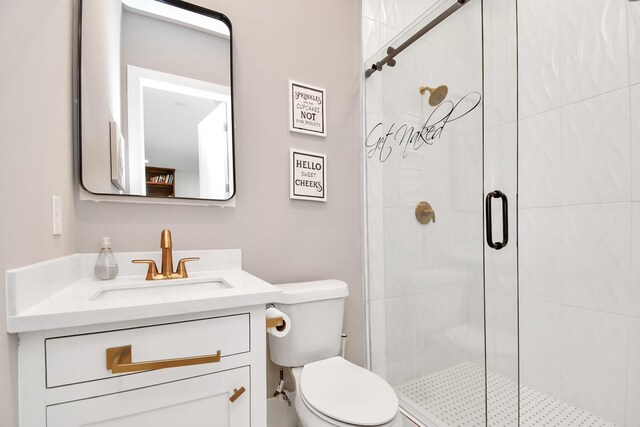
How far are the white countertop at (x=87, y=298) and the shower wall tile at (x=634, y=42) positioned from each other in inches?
64.1

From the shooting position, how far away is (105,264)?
108 cm

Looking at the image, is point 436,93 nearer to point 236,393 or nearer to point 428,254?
point 428,254

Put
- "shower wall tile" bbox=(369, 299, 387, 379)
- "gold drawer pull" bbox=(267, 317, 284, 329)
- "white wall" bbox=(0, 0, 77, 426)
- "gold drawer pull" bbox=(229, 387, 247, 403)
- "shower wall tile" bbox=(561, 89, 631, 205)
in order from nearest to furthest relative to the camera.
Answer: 1. "white wall" bbox=(0, 0, 77, 426)
2. "gold drawer pull" bbox=(229, 387, 247, 403)
3. "gold drawer pull" bbox=(267, 317, 284, 329)
4. "shower wall tile" bbox=(561, 89, 631, 205)
5. "shower wall tile" bbox=(369, 299, 387, 379)

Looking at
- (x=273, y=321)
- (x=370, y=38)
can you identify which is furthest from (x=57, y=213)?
(x=370, y=38)

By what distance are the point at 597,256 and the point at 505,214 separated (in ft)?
2.40

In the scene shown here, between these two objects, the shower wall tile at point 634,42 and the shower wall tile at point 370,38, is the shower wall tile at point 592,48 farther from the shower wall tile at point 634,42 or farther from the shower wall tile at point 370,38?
the shower wall tile at point 370,38

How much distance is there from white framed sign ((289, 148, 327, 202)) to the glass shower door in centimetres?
29

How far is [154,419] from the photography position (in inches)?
28.8

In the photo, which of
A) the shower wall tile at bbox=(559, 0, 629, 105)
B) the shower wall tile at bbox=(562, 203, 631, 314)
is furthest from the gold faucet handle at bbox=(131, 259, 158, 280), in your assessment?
the shower wall tile at bbox=(559, 0, 629, 105)

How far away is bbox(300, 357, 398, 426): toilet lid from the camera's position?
0.95 meters

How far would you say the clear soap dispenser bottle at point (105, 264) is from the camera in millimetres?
1077

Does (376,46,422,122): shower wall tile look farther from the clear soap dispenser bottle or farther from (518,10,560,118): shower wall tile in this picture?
the clear soap dispenser bottle

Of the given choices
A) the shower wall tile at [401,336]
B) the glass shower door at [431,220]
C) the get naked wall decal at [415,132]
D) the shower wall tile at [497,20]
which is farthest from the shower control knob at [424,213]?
the shower wall tile at [497,20]

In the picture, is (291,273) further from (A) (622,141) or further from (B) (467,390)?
(A) (622,141)
